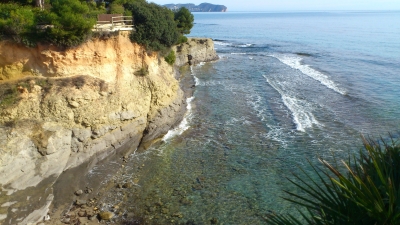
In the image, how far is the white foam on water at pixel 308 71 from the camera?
113 ft

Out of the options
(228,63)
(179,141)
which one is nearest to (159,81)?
(179,141)

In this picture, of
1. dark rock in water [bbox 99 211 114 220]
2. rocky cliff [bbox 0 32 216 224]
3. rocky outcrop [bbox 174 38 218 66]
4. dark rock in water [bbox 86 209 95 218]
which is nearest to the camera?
dark rock in water [bbox 99 211 114 220]

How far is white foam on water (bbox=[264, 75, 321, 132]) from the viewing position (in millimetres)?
23812

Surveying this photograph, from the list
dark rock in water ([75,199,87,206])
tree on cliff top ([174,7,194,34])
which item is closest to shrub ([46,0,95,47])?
dark rock in water ([75,199,87,206])

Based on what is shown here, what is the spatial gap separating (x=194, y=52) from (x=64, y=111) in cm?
3368

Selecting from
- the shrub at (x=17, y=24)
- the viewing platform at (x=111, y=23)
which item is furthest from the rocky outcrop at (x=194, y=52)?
the shrub at (x=17, y=24)

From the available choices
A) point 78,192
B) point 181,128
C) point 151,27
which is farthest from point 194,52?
point 78,192

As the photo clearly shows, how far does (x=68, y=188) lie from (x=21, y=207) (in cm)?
220

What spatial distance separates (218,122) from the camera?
2411 cm

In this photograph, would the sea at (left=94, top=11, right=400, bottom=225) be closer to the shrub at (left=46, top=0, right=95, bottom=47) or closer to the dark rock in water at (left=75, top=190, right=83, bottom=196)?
the dark rock in water at (left=75, top=190, right=83, bottom=196)

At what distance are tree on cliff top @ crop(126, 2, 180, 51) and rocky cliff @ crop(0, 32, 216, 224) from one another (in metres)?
0.74

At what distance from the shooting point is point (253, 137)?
21.5 m

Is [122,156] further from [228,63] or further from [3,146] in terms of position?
[228,63]

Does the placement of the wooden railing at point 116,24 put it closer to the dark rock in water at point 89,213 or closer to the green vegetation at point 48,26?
the green vegetation at point 48,26
